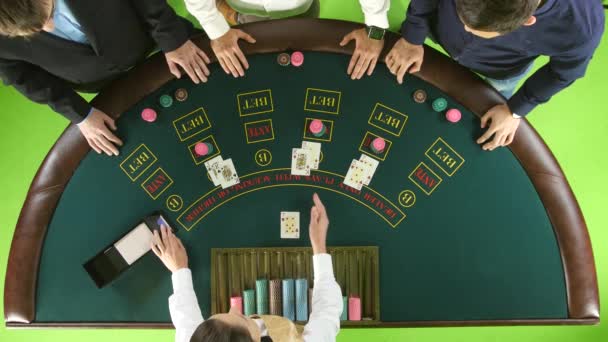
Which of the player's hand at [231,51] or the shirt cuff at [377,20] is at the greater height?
the shirt cuff at [377,20]

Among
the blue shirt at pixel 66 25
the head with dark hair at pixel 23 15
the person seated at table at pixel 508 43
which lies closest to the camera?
the head with dark hair at pixel 23 15

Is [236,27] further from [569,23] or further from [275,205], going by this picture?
[569,23]

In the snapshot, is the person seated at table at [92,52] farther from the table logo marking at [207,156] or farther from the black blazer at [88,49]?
the table logo marking at [207,156]

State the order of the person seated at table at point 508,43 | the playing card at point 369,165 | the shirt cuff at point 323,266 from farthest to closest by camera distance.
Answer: the playing card at point 369,165, the shirt cuff at point 323,266, the person seated at table at point 508,43

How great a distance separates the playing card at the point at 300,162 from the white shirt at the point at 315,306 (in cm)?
43

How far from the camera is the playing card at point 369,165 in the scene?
7.86ft

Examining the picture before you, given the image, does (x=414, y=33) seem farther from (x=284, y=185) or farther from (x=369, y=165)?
(x=284, y=185)

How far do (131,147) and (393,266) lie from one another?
1488mm

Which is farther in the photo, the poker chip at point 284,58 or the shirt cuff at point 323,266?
the poker chip at point 284,58

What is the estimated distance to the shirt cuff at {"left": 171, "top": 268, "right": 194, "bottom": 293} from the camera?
2314 millimetres

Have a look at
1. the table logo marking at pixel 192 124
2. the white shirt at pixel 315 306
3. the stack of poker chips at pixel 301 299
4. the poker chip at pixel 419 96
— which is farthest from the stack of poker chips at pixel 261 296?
the poker chip at pixel 419 96

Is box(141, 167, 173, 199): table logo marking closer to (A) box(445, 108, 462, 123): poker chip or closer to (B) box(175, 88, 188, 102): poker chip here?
(B) box(175, 88, 188, 102): poker chip

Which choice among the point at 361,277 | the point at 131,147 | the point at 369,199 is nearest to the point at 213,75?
the point at 131,147

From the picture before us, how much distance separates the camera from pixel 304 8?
265 cm
